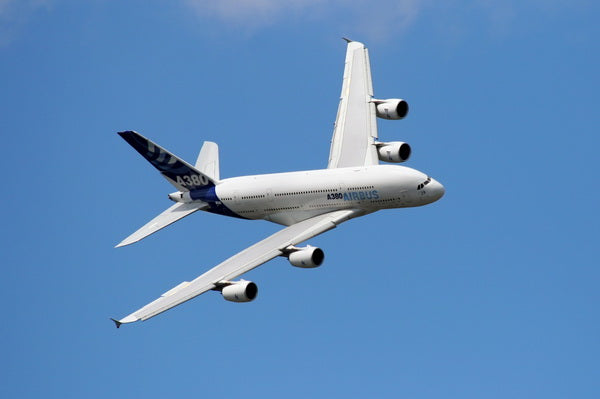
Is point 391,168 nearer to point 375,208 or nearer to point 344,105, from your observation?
point 375,208

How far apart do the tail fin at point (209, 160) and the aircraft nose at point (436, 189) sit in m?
15.9

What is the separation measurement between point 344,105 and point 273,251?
16.3m

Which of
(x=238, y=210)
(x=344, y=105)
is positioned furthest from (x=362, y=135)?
(x=238, y=210)

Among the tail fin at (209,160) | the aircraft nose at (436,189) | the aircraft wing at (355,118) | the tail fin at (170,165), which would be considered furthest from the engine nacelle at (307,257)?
the tail fin at (209,160)

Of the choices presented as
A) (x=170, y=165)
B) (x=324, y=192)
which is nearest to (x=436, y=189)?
(x=324, y=192)

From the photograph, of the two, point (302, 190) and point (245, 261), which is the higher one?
point (302, 190)

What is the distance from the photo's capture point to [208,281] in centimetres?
8806

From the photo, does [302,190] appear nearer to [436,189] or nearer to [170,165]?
[436,189]

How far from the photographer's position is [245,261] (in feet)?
294

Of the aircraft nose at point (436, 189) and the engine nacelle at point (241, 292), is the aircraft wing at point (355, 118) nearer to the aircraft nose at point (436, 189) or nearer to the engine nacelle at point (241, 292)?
the aircraft nose at point (436, 189)

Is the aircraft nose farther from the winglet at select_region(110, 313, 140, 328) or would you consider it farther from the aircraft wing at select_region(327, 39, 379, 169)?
the winglet at select_region(110, 313, 140, 328)

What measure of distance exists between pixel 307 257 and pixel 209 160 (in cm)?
1559

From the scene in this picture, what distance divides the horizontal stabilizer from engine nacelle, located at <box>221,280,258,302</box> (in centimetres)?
1076

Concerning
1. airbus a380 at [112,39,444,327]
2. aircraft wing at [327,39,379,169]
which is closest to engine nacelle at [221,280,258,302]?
airbus a380 at [112,39,444,327]
